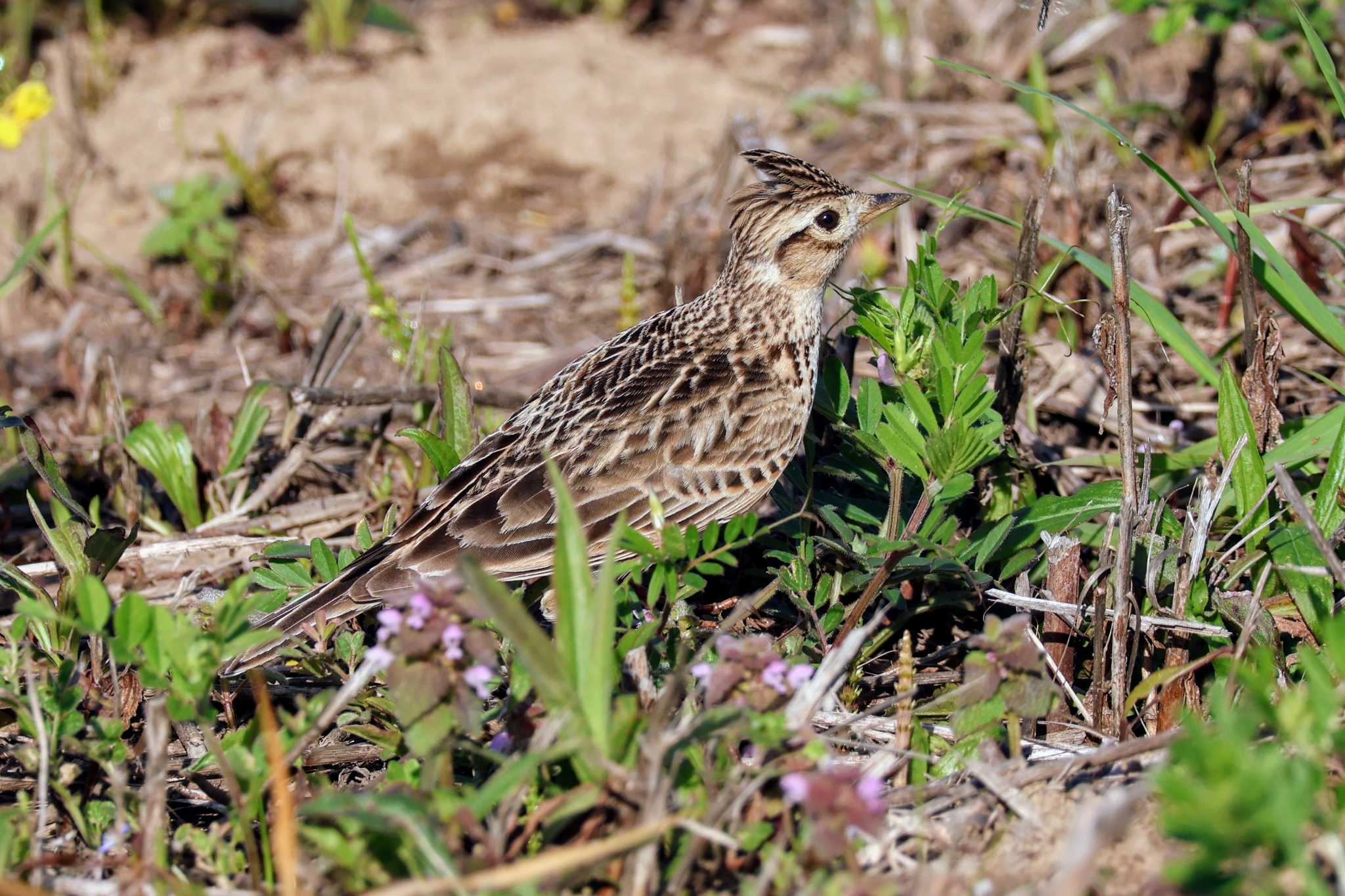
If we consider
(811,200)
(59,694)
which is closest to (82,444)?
(59,694)

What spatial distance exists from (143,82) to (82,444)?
3.93 m

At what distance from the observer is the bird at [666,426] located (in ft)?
14.1

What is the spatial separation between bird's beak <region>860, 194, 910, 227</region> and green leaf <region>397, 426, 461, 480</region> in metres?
1.74

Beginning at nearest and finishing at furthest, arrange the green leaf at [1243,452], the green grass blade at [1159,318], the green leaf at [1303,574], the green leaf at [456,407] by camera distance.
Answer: the green leaf at [1303,574], the green leaf at [1243,452], the green grass blade at [1159,318], the green leaf at [456,407]

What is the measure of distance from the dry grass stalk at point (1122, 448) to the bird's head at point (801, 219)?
1280mm

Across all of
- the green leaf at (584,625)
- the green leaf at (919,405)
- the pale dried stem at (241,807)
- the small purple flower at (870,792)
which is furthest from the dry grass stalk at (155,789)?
the green leaf at (919,405)

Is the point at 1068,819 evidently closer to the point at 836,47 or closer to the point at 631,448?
the point at 631,448

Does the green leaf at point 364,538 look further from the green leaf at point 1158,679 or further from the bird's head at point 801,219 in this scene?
the green leaf at point 1158,679

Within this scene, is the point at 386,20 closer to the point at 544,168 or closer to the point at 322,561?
the point at 544,168

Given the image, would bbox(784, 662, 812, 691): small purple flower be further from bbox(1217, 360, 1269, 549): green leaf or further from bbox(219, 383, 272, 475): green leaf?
bbox(219, 383, 272, 475): green leaf

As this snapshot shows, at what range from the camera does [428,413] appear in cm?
556

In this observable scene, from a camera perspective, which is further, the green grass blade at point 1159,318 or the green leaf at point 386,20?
the green leaf at point 386,20

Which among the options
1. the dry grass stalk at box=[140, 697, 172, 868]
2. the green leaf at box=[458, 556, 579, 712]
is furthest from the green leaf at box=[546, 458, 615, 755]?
the dry grass stalk at box=[140, 697, 172, 868]

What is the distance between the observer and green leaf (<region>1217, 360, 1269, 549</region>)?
13.6 feet
